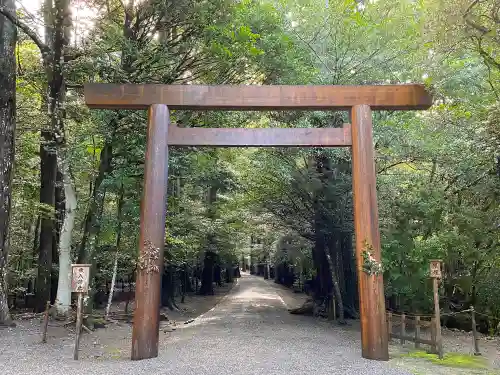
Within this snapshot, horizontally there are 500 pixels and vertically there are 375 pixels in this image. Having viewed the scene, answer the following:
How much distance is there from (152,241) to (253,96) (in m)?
3.18

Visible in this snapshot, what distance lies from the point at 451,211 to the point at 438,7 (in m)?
6.62

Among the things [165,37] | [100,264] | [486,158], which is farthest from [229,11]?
[100,264]

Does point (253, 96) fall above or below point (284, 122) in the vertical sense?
below

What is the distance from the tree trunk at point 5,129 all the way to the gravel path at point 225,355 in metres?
1.62

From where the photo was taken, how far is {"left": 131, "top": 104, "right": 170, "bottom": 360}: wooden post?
679cm

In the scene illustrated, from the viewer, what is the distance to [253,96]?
755 centimetres

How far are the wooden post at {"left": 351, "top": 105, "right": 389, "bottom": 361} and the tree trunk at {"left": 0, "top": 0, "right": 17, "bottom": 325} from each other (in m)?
8.32

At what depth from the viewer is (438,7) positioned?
22.2 feet

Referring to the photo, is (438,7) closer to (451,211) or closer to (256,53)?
(256,53)

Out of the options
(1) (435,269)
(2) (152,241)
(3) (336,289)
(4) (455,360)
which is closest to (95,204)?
(2) (152,241)

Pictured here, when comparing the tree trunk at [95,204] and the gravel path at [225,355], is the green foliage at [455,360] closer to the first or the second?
the gravel path at [225,355]

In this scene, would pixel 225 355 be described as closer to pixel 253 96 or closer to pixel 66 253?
pixel 253 96

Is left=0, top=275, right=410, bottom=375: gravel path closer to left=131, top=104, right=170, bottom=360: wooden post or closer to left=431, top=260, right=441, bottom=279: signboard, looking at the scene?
left=131, top=104, right=170, bottom=360: wooden post

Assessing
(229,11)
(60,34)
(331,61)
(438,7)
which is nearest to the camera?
(438,7)
